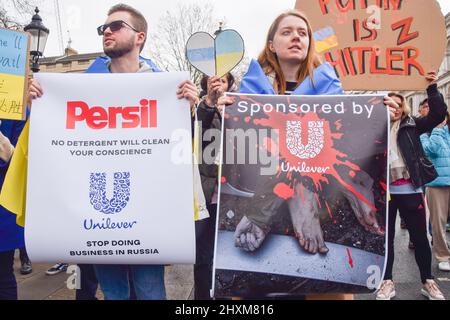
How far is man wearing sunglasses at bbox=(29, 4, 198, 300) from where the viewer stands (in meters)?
1.86

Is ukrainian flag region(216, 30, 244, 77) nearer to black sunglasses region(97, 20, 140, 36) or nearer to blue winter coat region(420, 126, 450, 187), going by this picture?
black sunglasses region(97, 20, 140, 36)

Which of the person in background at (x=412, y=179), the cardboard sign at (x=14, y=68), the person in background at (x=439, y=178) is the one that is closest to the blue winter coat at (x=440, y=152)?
the person in background at (x=439, y=178)

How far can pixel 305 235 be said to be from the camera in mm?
1553

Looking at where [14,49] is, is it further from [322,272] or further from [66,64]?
[66,64]

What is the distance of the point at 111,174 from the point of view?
176cm

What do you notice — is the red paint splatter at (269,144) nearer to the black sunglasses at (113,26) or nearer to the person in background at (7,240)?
the black sunglasses at (113,26)

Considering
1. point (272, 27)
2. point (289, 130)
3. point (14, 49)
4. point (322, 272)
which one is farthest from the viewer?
point (14, 49)

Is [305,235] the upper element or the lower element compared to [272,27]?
lower

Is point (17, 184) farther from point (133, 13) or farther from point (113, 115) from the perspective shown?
point (133, 13)

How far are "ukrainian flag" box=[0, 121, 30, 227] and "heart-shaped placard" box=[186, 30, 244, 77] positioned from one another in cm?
103

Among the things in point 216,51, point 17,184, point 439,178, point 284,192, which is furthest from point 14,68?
point 439,178

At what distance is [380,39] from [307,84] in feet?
5.58

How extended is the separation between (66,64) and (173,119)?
35.9 metres
